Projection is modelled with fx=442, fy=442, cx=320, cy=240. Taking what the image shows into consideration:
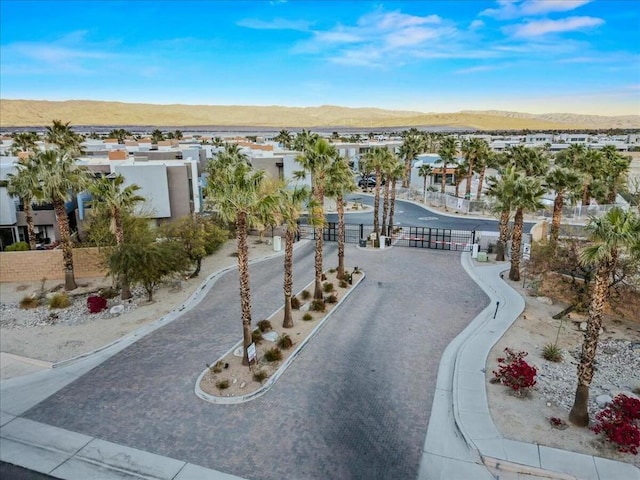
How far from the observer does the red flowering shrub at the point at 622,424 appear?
12062mm

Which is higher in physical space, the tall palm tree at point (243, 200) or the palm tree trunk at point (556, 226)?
the tall palm tree at point (243, 200)

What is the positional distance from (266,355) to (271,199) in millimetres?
6214

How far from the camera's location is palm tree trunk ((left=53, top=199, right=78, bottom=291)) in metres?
25.5

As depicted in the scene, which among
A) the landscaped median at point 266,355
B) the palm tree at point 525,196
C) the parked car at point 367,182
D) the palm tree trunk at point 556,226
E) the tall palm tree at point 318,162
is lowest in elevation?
the landscaped median at point 266,355

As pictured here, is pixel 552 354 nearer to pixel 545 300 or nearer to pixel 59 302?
pixel 545 300

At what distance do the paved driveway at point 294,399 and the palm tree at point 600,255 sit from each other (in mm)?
4667

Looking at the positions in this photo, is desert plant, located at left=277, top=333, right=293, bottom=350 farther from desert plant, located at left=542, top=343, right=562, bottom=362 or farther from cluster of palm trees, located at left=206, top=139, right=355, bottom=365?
desert plant, located at left=542, top=343, right=562, bottom=362

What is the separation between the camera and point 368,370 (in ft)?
55.8

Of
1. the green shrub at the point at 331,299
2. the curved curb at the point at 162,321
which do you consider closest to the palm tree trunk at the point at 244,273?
the curved curb at the point at 162,321

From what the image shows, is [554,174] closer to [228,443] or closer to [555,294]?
[555,294]

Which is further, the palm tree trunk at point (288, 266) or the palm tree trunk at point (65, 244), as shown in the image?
the palm tree trunk at point (65, 244)

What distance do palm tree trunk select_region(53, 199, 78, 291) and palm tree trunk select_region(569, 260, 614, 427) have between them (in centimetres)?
2618

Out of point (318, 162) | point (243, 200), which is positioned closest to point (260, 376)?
point (243, 200)

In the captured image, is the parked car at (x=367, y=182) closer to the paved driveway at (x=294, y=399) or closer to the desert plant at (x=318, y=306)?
the paved driveway at (x=294, y=399)
